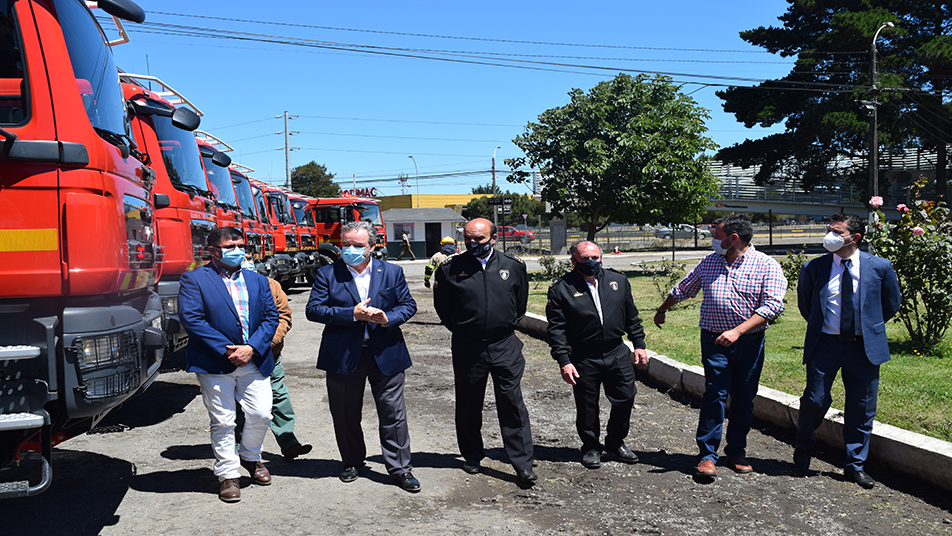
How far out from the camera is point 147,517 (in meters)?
4.39

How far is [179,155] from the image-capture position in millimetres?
8688

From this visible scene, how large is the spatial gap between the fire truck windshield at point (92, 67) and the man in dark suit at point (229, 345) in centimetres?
99

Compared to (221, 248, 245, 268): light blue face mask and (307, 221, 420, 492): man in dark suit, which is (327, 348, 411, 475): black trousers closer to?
(307, 221, 420, 492): man in dark suit

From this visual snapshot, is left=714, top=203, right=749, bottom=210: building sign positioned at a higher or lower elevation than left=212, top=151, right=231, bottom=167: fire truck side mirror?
higher

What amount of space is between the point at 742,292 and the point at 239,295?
349 centimetres

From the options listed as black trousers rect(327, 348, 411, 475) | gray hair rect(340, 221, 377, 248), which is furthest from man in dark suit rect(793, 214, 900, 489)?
gray hair rect(340, 221, 377, 248)

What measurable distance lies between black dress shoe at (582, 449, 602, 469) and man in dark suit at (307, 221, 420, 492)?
4.36 feet

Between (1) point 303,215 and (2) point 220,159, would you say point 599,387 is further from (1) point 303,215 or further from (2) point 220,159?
(1) point 303,215

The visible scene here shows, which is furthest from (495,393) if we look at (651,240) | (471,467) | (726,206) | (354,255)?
(651,240)

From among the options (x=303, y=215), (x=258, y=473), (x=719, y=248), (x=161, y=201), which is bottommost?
(x=258, y=473)

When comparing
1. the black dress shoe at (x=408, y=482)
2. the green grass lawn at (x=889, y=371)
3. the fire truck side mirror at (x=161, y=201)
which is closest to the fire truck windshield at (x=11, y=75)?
the black dress shoe at (x=408, y=482)

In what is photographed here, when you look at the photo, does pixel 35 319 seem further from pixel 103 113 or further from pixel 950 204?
pixel 950 204

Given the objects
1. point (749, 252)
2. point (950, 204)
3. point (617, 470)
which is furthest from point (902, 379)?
point (950, 204)

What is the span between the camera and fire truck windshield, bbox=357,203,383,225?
89.6 feet
